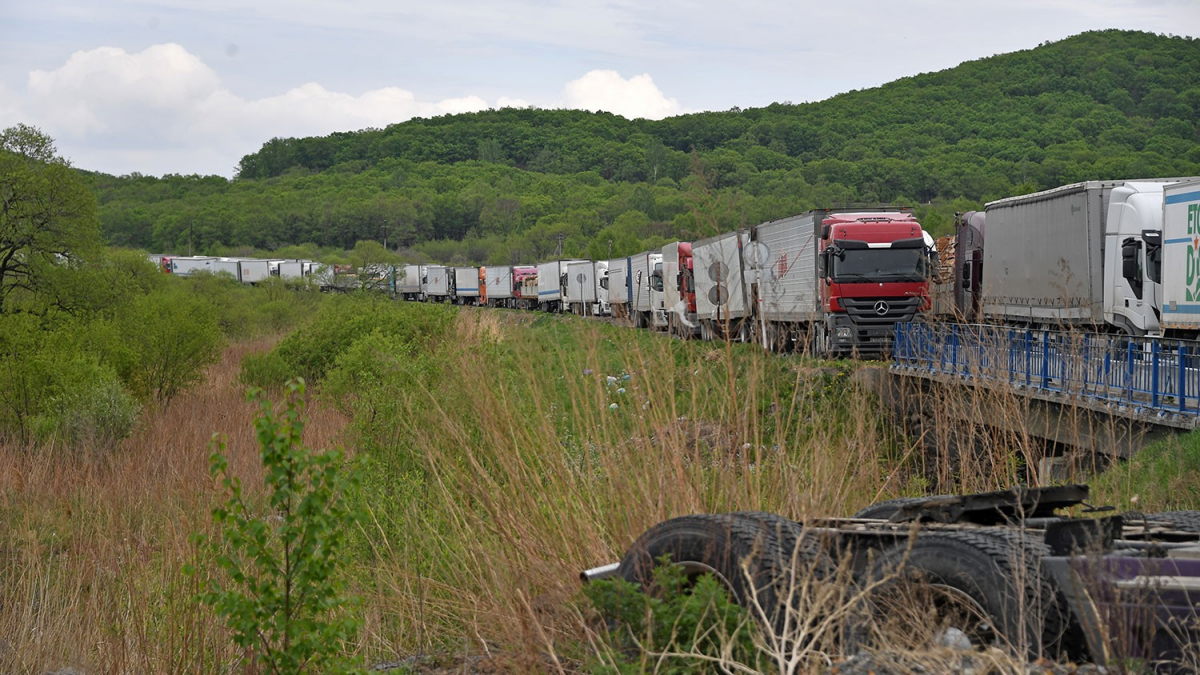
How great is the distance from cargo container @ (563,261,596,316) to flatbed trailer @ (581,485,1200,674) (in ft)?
169

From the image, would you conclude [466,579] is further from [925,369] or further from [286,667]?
[925,369]

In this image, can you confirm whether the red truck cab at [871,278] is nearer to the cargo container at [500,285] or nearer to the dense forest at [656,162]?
the dense forest at [656,162]

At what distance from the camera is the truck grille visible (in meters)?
24.5

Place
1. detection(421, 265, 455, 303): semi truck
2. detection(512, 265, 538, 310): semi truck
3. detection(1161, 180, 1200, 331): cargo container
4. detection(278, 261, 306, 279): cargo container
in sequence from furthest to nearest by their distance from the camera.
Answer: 1. detection(278, 261, 306, 279): cargo container
2. detection(421, 265, 455, 303): semi truck
3. detection(512, 265, 538, 310): semi truck
4. detection(1161, 180, 1200, 331): cargo container

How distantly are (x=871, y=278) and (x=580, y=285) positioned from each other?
3668cm

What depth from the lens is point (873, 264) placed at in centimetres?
2442

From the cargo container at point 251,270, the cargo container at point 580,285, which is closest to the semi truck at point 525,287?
the cargo container at point 580,285

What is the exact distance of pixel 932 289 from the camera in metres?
25.3

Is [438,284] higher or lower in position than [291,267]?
lower

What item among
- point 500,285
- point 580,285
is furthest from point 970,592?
point 500,285

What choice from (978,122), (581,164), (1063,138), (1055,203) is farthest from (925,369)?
(581,164)

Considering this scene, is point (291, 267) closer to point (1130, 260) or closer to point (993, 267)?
point (993, 267)

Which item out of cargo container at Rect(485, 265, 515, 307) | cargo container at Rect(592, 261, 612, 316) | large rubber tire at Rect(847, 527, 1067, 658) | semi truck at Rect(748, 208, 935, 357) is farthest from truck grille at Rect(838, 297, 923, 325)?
cargo container at Rect(485, 265, 515, 307)

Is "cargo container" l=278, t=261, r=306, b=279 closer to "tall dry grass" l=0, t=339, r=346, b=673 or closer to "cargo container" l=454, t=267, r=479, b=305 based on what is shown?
"cargo container" l=454, t=267, r=479, b=305
